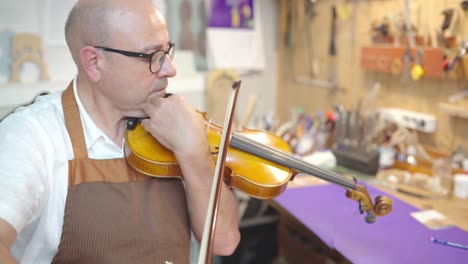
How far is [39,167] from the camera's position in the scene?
96 centimetres

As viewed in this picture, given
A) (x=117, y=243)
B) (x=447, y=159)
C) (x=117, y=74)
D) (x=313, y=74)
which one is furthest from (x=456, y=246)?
(x=313, y=74)

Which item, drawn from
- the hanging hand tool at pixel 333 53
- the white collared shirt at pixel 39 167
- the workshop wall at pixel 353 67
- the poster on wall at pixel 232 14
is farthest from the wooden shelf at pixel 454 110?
the poster on wall at pixel 232 14

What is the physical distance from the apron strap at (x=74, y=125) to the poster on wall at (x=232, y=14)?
5.37ft

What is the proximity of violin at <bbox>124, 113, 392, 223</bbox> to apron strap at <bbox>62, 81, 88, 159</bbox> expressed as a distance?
118 millimetres

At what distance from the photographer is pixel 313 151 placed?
2.19 m

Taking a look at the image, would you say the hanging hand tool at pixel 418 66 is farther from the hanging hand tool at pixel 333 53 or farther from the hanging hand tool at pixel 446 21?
the hanging hand tool at pixel 333 53

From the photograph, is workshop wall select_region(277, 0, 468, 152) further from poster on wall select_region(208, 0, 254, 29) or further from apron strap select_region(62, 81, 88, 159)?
apron strap select_region(62, 81, 88, 159)

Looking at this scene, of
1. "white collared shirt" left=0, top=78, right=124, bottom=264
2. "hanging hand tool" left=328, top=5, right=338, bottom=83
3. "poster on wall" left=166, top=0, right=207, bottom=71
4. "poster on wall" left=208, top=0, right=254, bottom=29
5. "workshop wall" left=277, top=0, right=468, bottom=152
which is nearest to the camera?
"white collared shirt" left=0, top=78, right=124, bottom=264

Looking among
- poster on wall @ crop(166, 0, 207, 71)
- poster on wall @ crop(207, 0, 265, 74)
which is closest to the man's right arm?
poster on wall @ crop(166, 0, 207, 71)

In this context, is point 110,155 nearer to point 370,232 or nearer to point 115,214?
point 115,214

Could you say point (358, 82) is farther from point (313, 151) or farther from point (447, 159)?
point (447, 159)

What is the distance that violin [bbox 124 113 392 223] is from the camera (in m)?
1.11

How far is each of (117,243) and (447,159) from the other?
4.70 ft

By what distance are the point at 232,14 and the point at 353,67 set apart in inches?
35.2
